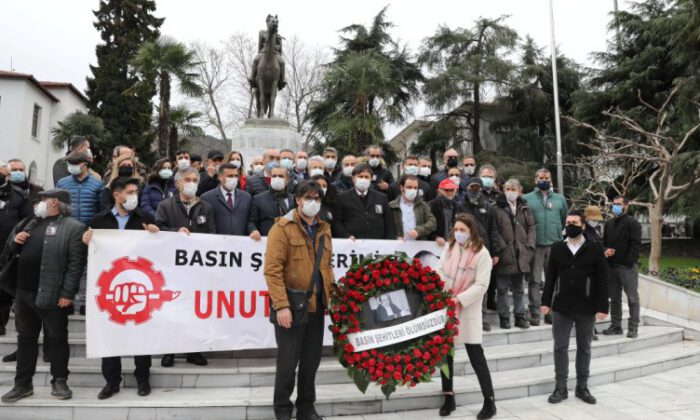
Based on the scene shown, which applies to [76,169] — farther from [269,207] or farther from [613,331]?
[613,331]

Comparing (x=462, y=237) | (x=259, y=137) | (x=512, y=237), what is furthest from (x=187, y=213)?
(x=259, y=137)

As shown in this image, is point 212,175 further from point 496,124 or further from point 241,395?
point 496,124

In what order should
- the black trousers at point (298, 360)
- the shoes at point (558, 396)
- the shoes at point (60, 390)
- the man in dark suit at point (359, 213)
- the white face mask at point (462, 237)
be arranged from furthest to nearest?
the man in dark suit at point (359, 213), the shoes at point (558, 396), the white face mask at point (462, 237), the shoes at point (60, 390), the black trousers at point (298, 360)

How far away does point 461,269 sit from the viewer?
14.5ft

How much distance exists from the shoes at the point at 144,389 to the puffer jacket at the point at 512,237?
445 cm

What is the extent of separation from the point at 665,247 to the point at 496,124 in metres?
11.1

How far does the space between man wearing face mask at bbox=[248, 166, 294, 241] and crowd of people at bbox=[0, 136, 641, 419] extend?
0.01 metres

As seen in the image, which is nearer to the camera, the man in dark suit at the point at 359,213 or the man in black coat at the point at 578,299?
the man in black coat at the point at 578,299

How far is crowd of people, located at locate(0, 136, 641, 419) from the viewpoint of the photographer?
13.0ft

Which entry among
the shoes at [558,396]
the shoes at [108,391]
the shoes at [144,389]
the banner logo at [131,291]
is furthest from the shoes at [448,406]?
the shoes at [108,391]

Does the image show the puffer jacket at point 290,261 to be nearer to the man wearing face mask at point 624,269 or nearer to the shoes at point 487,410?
the shoes at point 487,410

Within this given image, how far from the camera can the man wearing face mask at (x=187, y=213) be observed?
5047mm

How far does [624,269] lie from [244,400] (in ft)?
19.2

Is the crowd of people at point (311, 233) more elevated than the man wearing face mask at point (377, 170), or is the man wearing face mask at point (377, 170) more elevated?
the man wearing face mask at point (377, 170)
